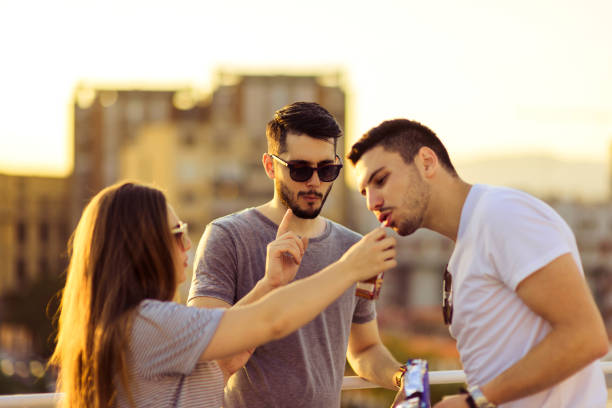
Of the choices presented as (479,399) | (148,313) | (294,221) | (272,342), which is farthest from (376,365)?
(148,313)

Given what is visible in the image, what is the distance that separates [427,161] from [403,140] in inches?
4.4

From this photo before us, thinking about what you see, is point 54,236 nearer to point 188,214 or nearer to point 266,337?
point 188,214

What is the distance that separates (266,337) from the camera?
2443mm

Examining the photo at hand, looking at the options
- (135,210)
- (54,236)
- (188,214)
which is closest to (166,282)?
(135,210)

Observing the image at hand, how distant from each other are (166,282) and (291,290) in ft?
1.37

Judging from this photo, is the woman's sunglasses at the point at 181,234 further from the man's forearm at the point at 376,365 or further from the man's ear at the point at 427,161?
the man's forearm at the point at 376,365

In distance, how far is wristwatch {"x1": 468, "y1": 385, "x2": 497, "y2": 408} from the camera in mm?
2438

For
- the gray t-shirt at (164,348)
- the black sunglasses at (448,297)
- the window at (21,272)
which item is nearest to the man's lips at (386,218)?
the black sunglasses at (448,297)

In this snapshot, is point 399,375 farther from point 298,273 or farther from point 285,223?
point 285,223

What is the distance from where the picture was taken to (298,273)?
3.58m

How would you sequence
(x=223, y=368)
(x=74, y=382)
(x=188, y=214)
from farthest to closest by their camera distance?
(x=188, y=214)
(x=223, y=368)
(x=74, y=382)

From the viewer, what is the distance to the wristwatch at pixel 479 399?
244 centimetres

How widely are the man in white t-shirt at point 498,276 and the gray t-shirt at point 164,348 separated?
30.1 inches

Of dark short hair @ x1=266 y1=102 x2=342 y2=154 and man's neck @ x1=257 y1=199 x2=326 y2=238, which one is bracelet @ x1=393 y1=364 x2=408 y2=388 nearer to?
man's neck @ x1=257 y1=199 x2=326 y2=238
